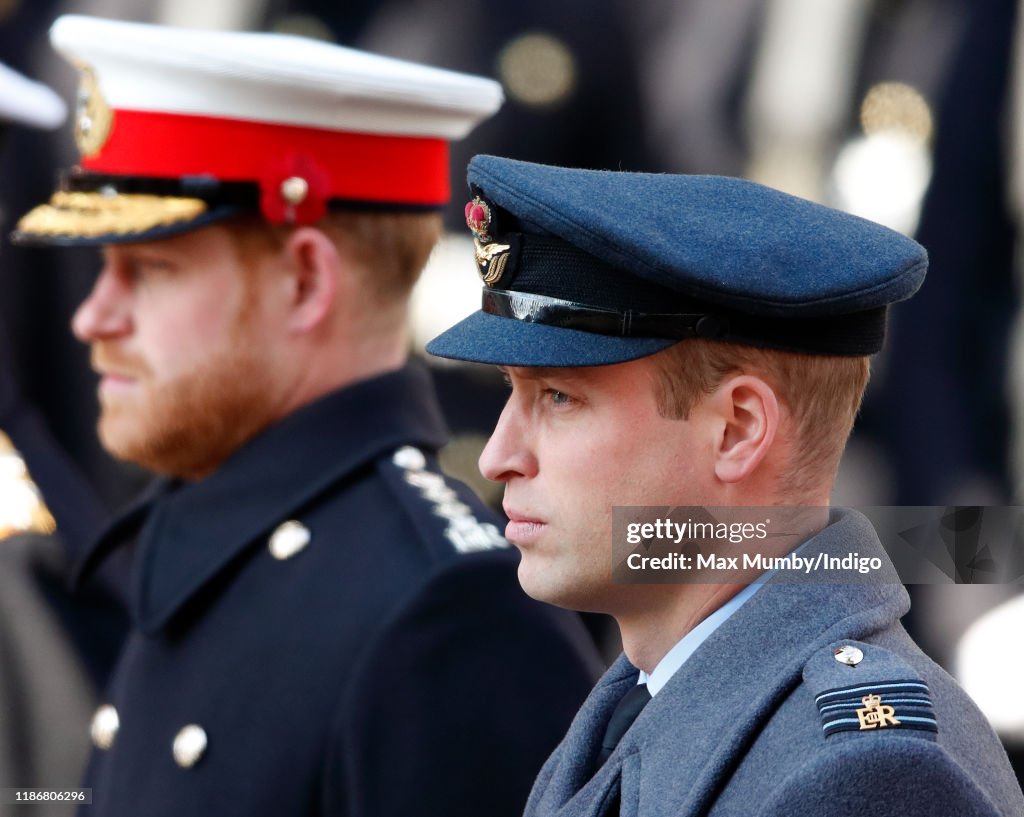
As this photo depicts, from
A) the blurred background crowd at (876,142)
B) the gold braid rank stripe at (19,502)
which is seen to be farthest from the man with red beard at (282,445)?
the blurred background crowd at (876,142)

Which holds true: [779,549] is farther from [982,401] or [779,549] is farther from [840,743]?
[982,401]

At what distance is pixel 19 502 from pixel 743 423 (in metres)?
2.04

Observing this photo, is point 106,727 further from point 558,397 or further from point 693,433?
point 693,433

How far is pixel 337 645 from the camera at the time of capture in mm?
2398

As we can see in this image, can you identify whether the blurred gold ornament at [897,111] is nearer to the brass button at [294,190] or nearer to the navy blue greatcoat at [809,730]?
the brass button at [294,190]

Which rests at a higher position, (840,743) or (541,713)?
(840,743)

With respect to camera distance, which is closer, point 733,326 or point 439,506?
point 733,326

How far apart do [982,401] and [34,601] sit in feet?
7.28

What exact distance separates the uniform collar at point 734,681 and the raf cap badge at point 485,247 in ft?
1.56

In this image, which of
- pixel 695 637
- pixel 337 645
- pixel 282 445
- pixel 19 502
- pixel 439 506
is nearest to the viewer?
pixel 695 637

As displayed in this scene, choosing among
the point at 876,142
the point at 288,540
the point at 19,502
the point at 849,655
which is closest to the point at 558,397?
the point at 849,655

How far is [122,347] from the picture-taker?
2.72 meters

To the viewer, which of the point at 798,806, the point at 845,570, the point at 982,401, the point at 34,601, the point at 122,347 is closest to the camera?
the point at 798,806

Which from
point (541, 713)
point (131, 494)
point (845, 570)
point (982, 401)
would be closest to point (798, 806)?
point (845, 570)
